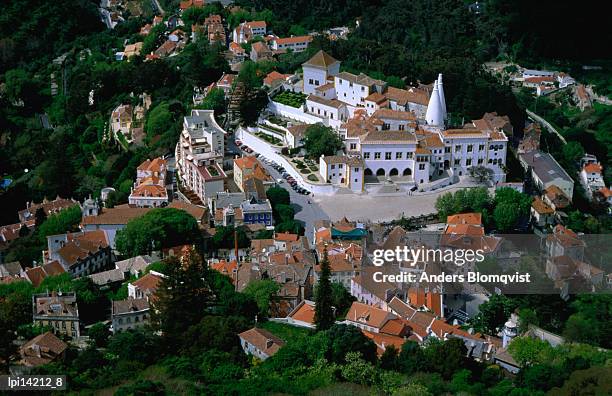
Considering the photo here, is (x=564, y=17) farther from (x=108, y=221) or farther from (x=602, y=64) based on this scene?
(x=108, y=221)

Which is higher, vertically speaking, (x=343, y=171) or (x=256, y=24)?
(x=256, y=24)

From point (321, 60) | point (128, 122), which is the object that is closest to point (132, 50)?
point (128, 122)

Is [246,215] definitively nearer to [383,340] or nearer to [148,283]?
[148,283]

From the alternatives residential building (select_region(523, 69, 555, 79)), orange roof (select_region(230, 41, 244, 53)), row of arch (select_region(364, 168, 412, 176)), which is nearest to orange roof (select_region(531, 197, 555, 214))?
row of arch (select_region(364, 168, 412, 176))

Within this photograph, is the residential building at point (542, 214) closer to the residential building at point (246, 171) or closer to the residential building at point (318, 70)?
the residential building at point (246, 171)

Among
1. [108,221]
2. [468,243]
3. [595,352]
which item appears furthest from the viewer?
[108,221]

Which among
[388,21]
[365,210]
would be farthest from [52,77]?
[365,210]
